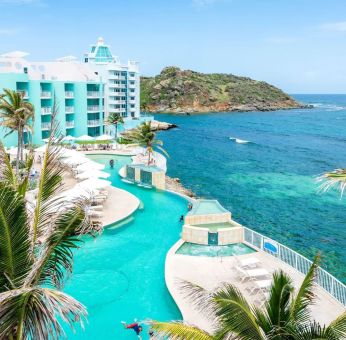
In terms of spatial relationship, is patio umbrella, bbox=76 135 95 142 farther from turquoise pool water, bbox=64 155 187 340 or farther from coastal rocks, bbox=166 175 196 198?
turquoise pool water, bbox=64 155 187 340

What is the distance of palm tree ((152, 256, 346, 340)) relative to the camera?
23.9ft

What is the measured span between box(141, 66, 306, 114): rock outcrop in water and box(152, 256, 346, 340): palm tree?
149 meters

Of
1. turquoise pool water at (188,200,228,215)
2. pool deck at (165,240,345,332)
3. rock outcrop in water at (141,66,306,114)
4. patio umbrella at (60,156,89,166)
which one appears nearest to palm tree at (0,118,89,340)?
pool deck at (165,240,345,332)

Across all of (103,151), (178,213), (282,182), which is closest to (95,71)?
(103,151)

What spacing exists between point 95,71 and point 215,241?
55.6 meters

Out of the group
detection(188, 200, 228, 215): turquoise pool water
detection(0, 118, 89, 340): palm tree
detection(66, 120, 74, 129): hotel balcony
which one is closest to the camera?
detection(0, 118, 89, 340): palm tree

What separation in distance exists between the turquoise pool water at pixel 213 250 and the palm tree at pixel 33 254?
13.6 meters

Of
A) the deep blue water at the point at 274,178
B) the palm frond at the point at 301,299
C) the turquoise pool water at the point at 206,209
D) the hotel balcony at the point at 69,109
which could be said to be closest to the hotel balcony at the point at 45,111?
the hotel balcony at the point at 69,109

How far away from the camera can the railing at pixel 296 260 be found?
16.1 meters

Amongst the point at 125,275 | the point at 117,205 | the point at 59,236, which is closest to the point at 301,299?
the point at 59,236

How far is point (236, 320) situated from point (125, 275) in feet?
37.5

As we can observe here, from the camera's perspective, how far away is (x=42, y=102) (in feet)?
177

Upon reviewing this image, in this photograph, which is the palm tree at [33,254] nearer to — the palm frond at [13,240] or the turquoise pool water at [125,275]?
the palm frond at [13,240]

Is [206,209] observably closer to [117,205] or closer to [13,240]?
[117,205]
